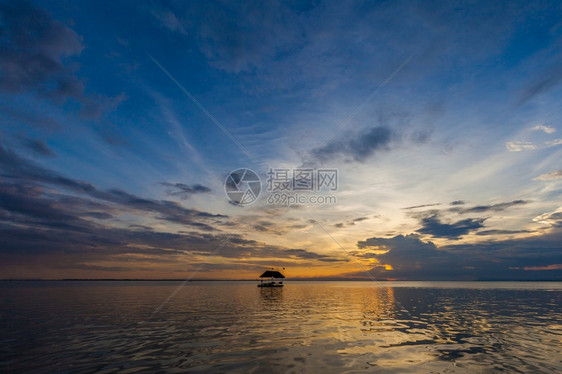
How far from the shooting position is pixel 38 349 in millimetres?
18281

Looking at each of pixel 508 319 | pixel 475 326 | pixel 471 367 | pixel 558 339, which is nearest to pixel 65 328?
pixel 471 367

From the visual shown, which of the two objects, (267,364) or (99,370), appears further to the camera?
(267,364)

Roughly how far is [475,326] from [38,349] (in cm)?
3320

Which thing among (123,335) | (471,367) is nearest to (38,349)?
(123,335)

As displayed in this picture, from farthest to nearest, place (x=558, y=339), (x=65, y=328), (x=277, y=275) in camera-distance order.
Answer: (x=277, y=275) → (x=65, y=328) → (x=558, y=339)

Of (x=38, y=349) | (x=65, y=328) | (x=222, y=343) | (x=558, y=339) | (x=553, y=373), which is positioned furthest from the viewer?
(x=65, y=328)

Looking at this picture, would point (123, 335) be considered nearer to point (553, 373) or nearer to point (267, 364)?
point (267, 364)

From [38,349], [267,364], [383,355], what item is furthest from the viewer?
[38,349]

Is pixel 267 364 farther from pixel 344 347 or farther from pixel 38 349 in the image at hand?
pixel 38 349

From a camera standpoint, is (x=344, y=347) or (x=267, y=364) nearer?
(x=267, y=364)

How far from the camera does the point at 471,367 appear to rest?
48.8ft

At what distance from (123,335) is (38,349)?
5.27 m

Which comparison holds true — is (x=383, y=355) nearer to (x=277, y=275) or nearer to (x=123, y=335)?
(x=123, y=335)

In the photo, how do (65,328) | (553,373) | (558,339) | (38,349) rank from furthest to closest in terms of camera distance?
1. (65,328)
2. (558,339)
3. (38,349)
4. (553,373)
